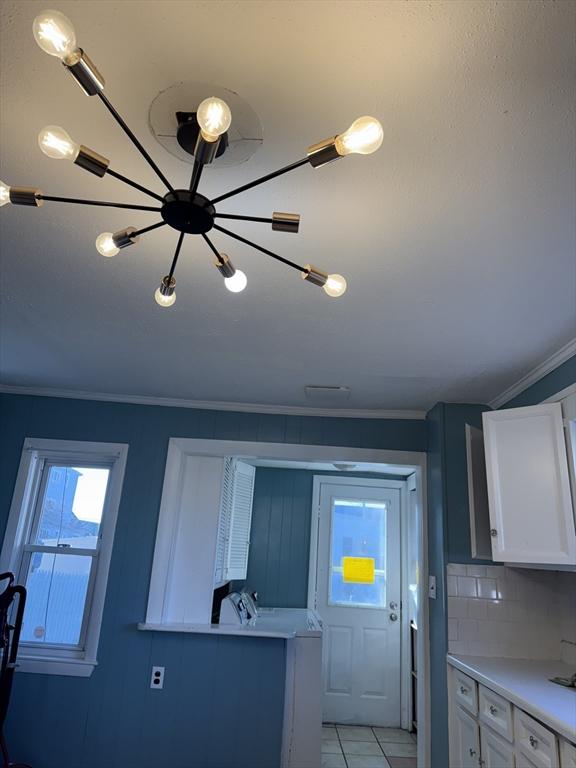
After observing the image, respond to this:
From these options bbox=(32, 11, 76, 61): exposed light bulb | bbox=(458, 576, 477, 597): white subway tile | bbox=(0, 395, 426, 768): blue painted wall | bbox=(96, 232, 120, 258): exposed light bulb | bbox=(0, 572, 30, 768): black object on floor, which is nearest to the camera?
bbox=(32, 11, 76, 61): exposed light bulb

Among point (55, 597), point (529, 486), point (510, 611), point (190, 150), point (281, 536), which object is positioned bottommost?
point (55, 597)

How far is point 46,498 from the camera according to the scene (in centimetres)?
381

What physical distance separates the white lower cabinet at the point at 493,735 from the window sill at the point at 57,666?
2.21m

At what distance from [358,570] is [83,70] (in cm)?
484

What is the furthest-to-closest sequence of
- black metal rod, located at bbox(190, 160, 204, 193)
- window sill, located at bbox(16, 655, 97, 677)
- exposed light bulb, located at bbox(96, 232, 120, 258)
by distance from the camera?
window sill, located at bbox(16, 655, 97, 677) → exposed light bulb, located at bbox(96, 232, 120, 258) → black metal rod, located at bbox(190, 160, 204, 193)

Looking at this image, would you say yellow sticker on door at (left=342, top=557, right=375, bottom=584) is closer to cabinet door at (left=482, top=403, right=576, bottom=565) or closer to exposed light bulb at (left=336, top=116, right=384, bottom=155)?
cabinet door at (left=482, top=403, right=576, bottom=565)

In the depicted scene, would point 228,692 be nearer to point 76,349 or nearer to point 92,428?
point 92,428

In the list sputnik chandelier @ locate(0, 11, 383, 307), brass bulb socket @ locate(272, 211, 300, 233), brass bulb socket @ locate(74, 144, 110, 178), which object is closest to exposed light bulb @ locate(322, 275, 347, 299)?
sputnik chandelier @ locate(0, 11, 383, 307)

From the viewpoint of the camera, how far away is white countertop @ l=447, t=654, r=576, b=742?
1937mm

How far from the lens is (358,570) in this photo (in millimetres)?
5043

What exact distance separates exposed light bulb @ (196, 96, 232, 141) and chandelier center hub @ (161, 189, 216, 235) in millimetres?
216

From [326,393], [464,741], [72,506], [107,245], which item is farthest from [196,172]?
[72,506]

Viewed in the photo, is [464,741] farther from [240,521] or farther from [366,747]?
[240,521]

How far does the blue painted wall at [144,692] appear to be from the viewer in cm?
329
